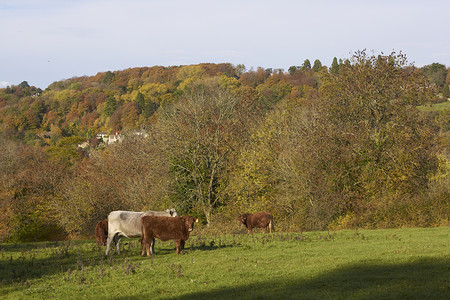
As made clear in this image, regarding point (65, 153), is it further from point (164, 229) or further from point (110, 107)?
point (164, 229)

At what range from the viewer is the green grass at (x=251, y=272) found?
45.1 ft

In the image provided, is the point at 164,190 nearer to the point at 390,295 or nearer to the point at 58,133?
the point at 390,295

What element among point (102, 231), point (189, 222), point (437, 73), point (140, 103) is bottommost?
point (102, 231)

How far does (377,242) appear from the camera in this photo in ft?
77.0

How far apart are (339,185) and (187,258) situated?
79.8ft

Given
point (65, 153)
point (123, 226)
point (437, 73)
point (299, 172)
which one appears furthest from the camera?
point (437, 73)

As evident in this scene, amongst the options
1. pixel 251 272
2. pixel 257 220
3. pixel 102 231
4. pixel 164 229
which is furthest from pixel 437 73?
pixel 251 272

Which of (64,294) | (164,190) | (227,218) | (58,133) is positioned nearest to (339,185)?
(227,218)

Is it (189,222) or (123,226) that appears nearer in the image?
(189,222)

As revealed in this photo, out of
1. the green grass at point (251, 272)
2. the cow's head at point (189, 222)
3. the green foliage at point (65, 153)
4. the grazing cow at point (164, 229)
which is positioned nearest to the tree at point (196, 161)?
the green grass at point (251, 272)

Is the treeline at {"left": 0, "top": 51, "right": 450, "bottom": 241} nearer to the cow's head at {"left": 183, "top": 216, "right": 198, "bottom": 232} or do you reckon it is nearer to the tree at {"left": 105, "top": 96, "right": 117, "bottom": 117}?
the cow's head at {"left": 183, "top": 216, "right": 198, "bottom": 232}

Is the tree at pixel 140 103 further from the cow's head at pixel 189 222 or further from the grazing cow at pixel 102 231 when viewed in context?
the cow's head at pixel 189 222

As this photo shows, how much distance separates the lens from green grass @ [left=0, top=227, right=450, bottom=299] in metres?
13.7

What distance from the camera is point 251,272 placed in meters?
16.7
